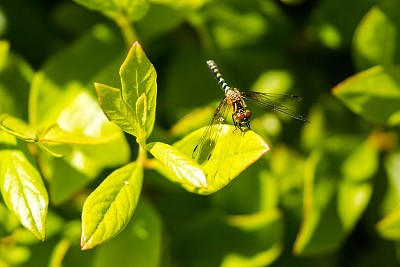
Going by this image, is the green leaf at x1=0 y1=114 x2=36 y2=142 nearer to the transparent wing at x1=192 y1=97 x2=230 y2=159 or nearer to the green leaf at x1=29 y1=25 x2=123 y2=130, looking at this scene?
the green leaf at x1=29 y1=25 x2=123 y2=130

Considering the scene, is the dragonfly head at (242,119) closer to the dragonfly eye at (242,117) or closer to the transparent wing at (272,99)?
the dragonfly eye at (242,117)

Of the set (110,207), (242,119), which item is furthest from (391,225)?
(110,207)

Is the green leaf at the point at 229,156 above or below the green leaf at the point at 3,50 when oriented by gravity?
below

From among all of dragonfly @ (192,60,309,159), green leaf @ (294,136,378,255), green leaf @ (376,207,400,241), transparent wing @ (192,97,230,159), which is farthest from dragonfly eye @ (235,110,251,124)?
green leaf @ (376,207,400,241)

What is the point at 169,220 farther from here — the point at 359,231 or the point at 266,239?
the point at 359,231

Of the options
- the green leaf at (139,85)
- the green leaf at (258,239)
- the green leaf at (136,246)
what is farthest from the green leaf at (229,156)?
the green leaf at (258,239)

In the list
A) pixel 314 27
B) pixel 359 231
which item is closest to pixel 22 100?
pixel 314 27
